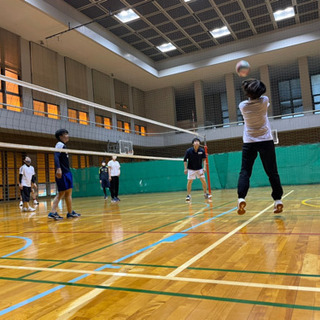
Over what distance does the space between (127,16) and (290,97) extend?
46.4ft

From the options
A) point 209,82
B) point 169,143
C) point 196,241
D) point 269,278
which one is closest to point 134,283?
point 269,278

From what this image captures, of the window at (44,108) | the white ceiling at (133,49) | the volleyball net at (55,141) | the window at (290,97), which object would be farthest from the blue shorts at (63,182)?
the window at (290,97)

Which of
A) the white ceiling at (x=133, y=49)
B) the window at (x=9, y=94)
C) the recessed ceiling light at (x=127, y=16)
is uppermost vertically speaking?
the recessed ceiling light at (x=127, y=16)

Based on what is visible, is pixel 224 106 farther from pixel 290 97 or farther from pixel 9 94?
pixel 9 94

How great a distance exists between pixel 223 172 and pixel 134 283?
13.1 metres

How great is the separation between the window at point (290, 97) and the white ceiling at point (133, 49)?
3092 mm

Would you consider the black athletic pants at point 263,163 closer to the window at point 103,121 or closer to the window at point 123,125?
the window at point 103,121

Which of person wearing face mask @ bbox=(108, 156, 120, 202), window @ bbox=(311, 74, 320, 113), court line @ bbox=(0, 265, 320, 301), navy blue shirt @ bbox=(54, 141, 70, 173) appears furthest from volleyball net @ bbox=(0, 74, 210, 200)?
court line @ bbox=(0, 265, 320, 301)

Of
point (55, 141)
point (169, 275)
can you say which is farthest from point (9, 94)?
point (169, 275)

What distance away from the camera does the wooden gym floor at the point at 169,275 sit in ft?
4.97

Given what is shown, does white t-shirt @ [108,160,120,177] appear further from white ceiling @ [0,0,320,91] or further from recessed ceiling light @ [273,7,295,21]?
recessed ceiling light @ [273,7,295,21]

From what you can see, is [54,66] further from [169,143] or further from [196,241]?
[196,241]

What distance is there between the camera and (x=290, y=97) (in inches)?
972

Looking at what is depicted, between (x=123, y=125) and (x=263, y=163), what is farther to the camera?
(x=123, y=125)
